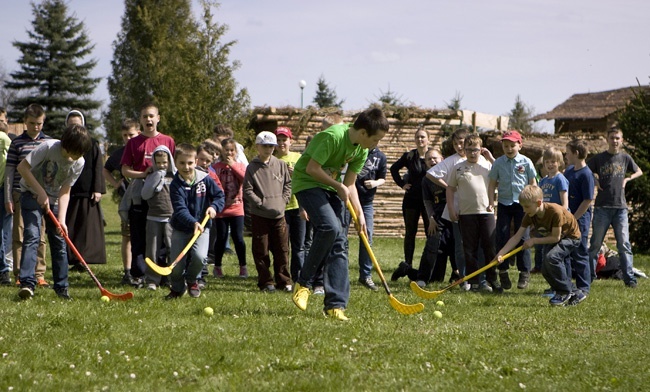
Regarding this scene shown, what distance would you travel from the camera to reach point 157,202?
9.31 m

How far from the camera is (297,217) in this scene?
32.8ft

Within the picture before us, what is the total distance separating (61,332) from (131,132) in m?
4.92

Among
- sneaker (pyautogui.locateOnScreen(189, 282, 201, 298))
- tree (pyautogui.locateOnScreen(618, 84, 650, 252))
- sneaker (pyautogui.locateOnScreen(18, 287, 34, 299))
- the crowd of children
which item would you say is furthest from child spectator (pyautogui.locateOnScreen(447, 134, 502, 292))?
tree (pyautogui.locateOnScreen(618, 84, 650, 252))

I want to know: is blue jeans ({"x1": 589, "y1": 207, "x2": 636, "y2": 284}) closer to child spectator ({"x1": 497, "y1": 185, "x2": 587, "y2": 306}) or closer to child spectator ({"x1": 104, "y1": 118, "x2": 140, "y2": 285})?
child spectator ({"x1": 497, "y1": 185, "x2": 587, "y2": 306})

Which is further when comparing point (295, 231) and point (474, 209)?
point (295, 231)

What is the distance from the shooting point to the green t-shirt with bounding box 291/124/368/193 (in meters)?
6.92

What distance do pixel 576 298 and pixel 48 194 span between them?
5.44 meters

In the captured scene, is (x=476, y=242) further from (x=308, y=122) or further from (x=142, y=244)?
(x=308, y=122)

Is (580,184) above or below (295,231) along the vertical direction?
above

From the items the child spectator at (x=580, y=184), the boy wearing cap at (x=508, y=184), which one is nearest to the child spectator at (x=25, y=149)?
the boy wearing cap at (x=508, y=184)

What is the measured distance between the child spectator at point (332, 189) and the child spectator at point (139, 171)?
2.97 metres

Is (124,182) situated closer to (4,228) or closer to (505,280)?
(4,228)

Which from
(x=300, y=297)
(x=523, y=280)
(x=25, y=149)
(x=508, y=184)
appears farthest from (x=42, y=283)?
(x=523, y=280)

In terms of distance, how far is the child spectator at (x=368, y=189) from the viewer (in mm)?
9922
